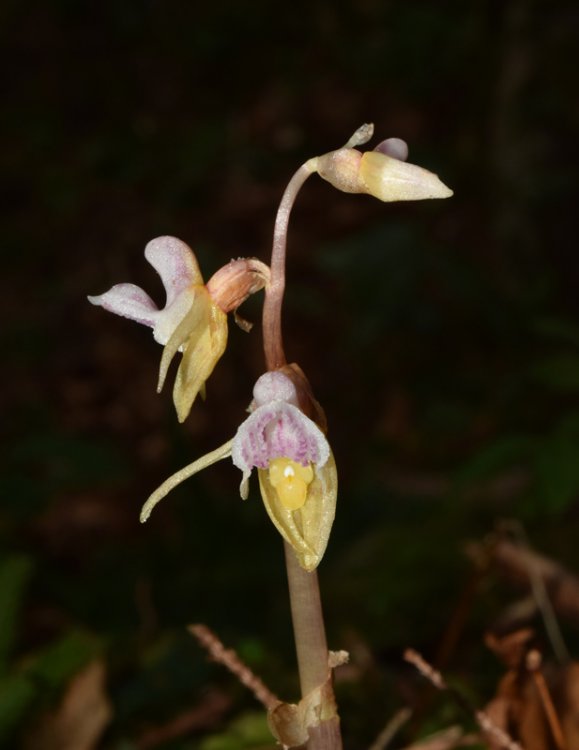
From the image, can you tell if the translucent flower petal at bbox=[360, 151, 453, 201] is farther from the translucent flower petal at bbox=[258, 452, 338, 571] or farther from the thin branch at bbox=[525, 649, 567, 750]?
the thin branch at bbox=[525, 649, 567, 750]

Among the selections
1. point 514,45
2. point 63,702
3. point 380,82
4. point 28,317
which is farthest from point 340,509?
point 380,82

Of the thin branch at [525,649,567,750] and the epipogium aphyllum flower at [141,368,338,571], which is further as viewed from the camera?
the thin branch at [525,649,567,750]

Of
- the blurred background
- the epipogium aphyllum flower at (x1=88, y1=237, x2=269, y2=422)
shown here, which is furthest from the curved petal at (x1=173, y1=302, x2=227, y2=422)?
the blurred background

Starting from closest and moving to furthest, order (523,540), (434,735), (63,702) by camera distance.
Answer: (434,735), (63,702), (523,540)

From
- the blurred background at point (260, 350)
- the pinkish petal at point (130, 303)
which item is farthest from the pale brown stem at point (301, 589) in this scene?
the blurred background at point (260, 350)

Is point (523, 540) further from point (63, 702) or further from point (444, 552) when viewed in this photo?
point (63, 702)

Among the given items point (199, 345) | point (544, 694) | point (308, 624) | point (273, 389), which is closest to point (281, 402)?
point (273, 389)

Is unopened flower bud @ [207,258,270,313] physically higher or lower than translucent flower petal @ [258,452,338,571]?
higher
